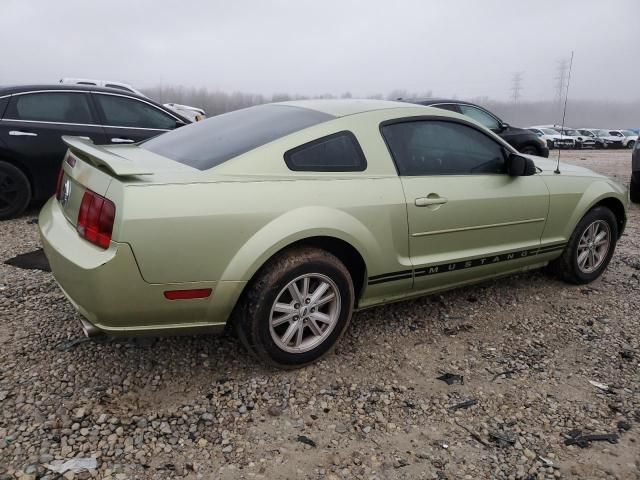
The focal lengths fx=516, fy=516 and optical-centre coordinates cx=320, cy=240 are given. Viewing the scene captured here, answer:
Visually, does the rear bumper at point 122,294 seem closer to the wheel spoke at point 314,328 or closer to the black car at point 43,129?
the wheel spoke at point 314,328

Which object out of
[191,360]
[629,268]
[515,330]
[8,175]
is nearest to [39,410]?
[191,360]

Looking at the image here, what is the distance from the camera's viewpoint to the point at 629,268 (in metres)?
4.78

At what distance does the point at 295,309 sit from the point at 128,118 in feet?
14.3

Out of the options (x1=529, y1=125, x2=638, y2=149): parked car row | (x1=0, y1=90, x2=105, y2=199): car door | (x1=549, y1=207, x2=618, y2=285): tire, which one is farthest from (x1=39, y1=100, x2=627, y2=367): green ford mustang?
(x1=529, y1=125, x2=638, y2=149): parked car row

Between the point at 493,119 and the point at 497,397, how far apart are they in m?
8.13

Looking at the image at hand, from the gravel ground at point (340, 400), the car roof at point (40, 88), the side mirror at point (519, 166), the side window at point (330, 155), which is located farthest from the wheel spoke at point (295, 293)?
the car roof at point (40, 88)

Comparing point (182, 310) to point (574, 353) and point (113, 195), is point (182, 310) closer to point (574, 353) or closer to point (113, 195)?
point (113, 195)

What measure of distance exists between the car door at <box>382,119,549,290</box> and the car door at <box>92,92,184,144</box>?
13.0 ft

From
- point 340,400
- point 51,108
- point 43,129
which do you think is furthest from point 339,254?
point 51,108

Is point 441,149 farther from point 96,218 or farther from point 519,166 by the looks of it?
point 96,218

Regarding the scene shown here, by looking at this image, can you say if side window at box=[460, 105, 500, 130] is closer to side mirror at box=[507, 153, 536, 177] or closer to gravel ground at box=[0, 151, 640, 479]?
side mirror at box=[507, 153, 536, 177]

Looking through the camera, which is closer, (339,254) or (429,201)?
(339,254)

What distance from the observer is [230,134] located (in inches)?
118

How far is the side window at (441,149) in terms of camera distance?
10.2 ft
